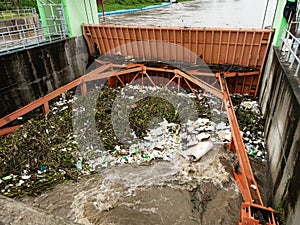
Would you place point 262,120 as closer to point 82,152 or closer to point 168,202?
point 168,202

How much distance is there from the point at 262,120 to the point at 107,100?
193 inches

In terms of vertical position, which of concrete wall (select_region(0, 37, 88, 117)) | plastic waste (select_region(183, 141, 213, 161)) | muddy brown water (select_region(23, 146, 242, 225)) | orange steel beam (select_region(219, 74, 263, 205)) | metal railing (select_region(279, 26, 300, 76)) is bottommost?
muddy brown water (select_region(23, 146, 242, 225))

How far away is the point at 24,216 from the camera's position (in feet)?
6.34

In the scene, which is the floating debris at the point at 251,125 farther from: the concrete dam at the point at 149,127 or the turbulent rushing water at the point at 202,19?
the turbulent rushing water at the point at 202,19

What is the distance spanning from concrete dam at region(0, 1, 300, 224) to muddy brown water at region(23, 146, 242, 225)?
2 cm

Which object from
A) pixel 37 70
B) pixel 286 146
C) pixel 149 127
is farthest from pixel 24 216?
pixel 37 70

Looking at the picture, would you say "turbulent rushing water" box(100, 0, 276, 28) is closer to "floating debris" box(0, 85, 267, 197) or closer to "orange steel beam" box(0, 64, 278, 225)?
"orange steel beam" box(0, 64, 278, 225)

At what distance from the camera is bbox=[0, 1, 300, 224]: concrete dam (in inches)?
161

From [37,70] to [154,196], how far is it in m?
5.37

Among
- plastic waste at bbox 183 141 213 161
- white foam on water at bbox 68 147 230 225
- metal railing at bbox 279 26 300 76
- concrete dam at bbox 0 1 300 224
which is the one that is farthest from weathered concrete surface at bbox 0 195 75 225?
metal railing at bbox 279 26 300 76

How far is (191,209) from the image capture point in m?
4.20

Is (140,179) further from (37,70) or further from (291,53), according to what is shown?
(37,70)

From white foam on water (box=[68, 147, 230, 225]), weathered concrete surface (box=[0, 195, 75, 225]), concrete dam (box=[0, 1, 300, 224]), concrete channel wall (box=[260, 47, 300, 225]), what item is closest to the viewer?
weathered concrete surface (box=[0, 195, 75, 225])

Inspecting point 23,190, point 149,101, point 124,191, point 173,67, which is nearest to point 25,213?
point 124,191
